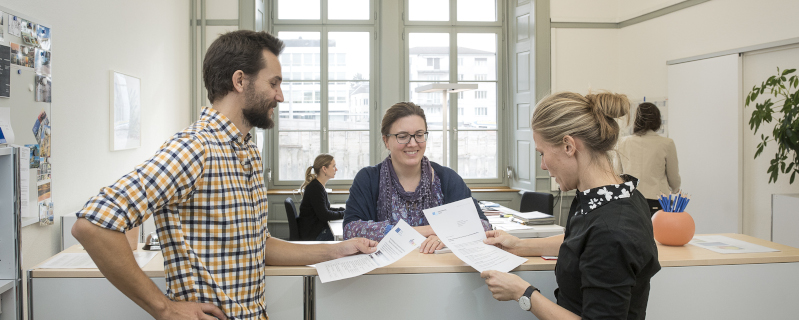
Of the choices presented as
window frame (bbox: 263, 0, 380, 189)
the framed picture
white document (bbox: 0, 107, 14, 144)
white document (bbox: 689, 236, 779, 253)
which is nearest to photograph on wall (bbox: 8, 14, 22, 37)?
white document (bbox: 0, 107, 14, 144)

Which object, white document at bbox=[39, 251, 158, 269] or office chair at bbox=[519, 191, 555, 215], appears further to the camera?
office chair at bbox=[519, 191, 555, 215]

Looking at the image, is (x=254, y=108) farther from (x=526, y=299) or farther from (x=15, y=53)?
(x=15, y=53)

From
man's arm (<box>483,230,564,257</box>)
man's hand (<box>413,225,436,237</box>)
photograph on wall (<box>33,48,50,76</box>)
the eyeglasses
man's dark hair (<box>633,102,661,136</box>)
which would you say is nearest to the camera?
man's arm (<box>483,230,564,257</box>)

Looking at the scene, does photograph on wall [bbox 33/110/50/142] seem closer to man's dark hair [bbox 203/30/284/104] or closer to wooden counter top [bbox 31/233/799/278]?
wooden counter top [bbox 31/233/799/278]

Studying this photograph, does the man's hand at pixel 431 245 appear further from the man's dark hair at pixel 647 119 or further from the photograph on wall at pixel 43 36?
the man's dark hair at pixel 647 119

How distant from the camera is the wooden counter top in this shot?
1.74 meters

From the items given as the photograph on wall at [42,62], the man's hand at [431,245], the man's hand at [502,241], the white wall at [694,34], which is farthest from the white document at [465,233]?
the white wall at [694,34]

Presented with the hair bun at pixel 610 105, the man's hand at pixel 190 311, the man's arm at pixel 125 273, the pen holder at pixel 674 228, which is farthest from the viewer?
the pen holder at pixel 674 228

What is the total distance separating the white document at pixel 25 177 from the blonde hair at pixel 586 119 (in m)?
2.13

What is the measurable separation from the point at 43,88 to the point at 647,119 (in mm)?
4077

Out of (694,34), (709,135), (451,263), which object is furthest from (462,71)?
(451,263)

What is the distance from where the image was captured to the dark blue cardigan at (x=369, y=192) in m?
2.33

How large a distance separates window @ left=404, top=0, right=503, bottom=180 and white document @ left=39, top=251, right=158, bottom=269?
191 inches

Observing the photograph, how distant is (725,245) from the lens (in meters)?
2.11
